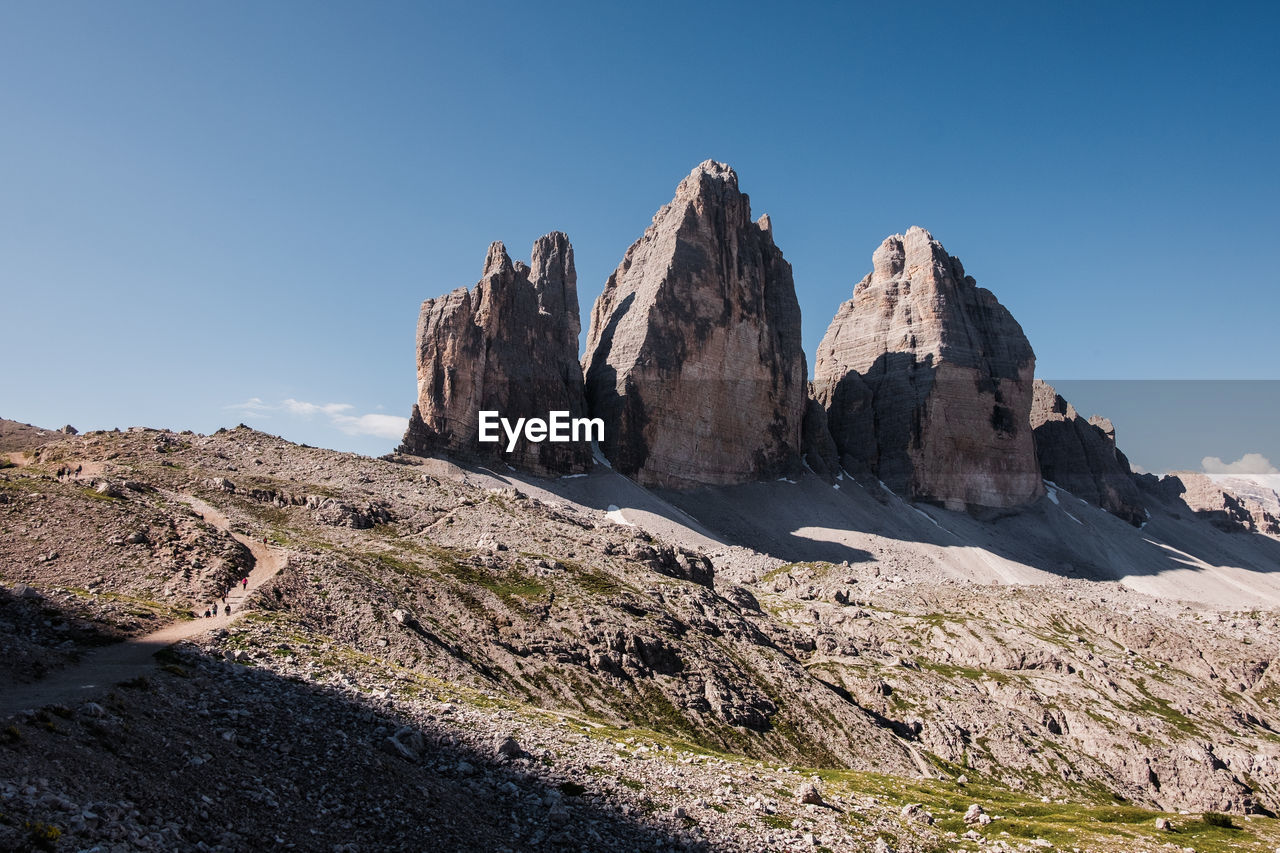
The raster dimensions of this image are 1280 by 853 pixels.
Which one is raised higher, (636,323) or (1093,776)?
(636,323)

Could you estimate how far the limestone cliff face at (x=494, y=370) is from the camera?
12581cm

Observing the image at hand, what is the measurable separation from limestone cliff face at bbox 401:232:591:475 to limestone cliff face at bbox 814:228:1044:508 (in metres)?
76.1

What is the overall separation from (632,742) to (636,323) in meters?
129

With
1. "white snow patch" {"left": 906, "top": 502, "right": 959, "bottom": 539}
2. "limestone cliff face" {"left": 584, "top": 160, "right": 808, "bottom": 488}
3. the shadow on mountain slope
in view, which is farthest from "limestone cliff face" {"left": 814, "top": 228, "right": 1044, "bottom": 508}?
the shadow on mountain slope

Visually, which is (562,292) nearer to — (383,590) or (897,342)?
(897,342)

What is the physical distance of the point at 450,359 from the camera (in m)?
127

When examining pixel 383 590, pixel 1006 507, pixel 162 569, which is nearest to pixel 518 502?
pixel 383 590

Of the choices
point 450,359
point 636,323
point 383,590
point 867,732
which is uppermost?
point 636,323

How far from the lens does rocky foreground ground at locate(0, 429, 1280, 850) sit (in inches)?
712

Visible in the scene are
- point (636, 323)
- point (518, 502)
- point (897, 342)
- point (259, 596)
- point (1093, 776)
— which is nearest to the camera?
point (259, 596)

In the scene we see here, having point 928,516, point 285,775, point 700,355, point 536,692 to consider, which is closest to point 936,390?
point 928,516

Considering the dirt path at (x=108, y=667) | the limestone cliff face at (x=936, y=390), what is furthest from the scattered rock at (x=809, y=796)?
the limestone cliff face at (x=936, y=390)

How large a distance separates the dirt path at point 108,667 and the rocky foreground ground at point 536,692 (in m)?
0.69

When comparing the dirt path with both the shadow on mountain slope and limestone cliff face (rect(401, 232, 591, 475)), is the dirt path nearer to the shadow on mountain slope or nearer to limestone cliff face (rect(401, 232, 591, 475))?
the shadow on mountain slope
